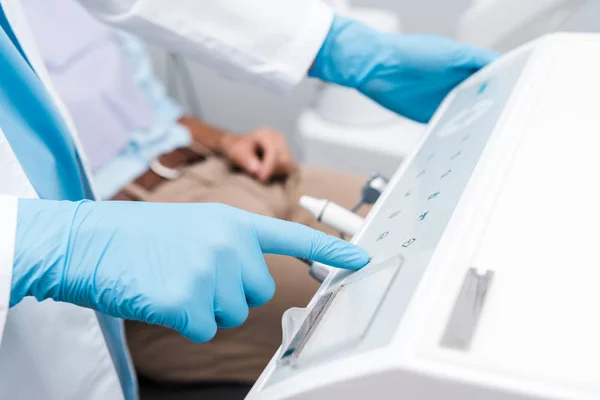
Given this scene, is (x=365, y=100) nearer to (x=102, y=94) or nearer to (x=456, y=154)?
(x=102, y=94)

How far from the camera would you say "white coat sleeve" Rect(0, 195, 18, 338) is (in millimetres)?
445

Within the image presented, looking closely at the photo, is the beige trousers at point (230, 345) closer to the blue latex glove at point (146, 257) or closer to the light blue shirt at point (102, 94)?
the blue latex glove at point (146, 257)

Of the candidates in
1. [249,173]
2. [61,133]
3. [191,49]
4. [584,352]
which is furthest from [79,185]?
[584,352]

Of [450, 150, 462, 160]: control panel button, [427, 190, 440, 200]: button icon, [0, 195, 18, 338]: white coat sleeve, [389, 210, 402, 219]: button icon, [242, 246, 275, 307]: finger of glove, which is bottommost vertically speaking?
[0, 195, 18, 338]: white coat sleeve

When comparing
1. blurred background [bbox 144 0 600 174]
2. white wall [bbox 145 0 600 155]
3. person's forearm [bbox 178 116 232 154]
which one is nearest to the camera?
blurred background [bbox 144 0 600 174]

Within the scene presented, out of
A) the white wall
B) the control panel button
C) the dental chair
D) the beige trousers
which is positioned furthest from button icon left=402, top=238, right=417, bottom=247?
the white wall

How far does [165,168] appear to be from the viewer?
1085mm

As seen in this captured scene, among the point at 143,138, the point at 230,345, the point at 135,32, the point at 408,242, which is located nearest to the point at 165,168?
the point at 143,138

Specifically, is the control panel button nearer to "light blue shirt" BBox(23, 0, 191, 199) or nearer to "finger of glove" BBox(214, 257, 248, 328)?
"finger of glove" BBox(214, 257, 248, 328)

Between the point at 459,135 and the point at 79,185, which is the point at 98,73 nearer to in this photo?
the point at 79,185

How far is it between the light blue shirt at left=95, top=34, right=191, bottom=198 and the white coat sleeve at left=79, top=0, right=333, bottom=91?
0.37m

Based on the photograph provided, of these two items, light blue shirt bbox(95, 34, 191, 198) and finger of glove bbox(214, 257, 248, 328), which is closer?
finger of glove bbox(214, 257, 248, 328)

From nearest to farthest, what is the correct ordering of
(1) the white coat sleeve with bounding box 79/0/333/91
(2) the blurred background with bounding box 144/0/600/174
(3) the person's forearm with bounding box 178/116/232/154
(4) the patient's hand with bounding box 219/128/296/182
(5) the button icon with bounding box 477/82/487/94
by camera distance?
1. (5) the button icon with bounding box 477/82/487/94
2. (1) the white coat sleeve with bounding box 79/0/333/91
3. (2) the blurred background with bounding box 144/0/600/174
4. (4) the patient's hand with bounding box 219/128/296/182
5. (3) the person's forearm with bounding box 178/116/232/154

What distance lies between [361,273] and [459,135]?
22cm
